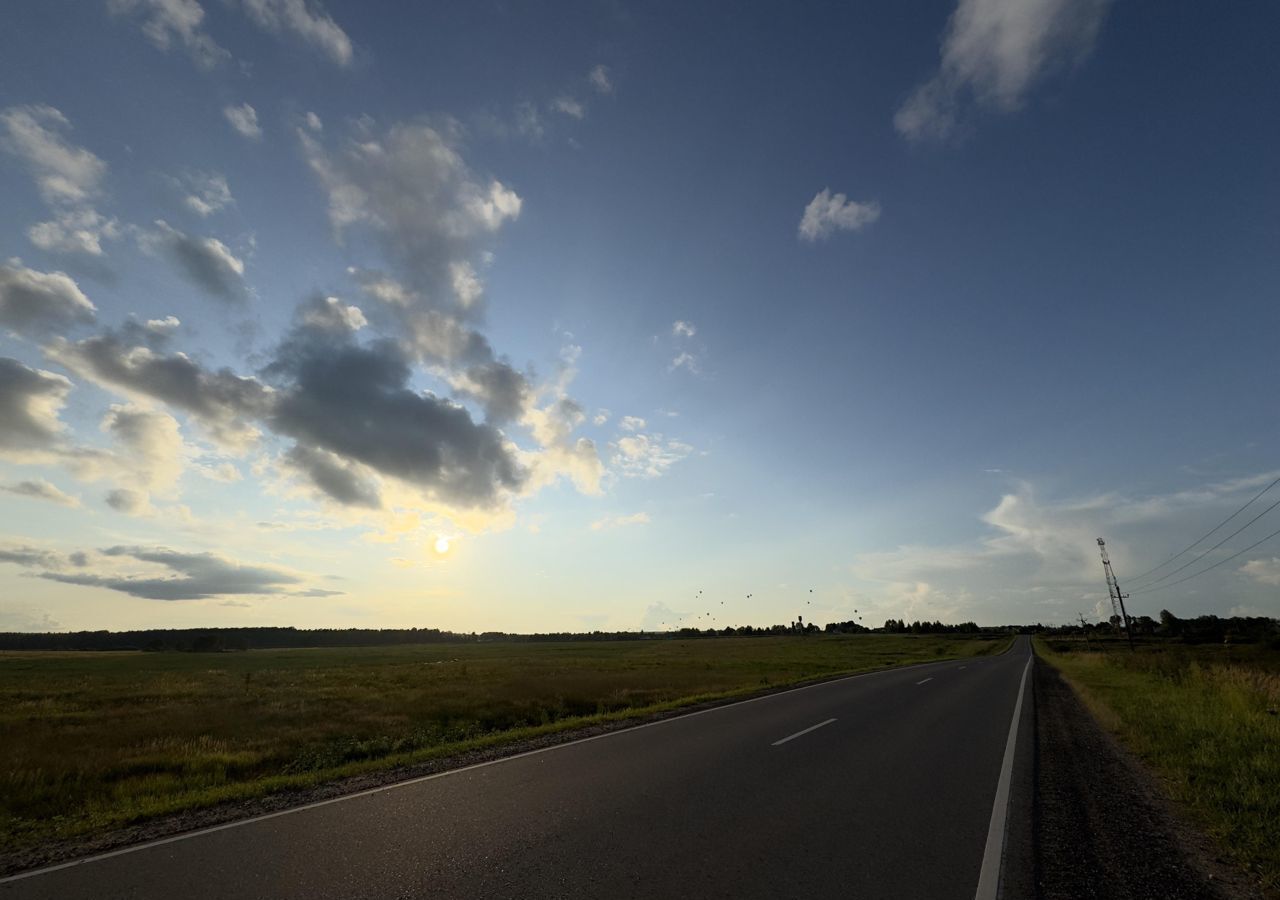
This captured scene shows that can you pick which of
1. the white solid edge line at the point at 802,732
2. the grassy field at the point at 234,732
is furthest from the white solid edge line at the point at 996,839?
the grassy field at the point at 234,732

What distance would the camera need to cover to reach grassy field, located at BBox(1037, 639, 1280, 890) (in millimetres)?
6746

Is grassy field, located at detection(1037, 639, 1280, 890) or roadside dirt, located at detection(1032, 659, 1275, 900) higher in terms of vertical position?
grassy field, located at detection(1037, 639, 1280, 890)

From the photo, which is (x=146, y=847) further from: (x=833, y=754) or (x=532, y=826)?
(x=833, y=754)

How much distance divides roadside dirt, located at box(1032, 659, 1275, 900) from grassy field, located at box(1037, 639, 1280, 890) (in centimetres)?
32

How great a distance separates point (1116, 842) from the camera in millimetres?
6449

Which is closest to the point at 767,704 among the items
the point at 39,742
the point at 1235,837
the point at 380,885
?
the point at 1235,837

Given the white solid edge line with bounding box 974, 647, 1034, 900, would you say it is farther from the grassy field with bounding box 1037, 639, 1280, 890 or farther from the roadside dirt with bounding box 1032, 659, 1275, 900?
the grassy field with bounding box 1037, 639, 1280, 890

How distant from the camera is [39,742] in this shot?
53.1ft

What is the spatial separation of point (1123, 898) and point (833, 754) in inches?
220

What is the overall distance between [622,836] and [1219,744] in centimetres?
1202

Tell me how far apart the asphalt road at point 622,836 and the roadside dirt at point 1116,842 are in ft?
2.26

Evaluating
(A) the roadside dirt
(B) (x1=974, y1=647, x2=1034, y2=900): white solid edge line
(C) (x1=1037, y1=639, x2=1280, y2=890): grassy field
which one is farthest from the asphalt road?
(C) (x1=1037, y1=639, x2=1280, y2=890): grassy field

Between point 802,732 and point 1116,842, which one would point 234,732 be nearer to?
point 802,732

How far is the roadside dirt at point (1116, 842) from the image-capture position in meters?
5.29
